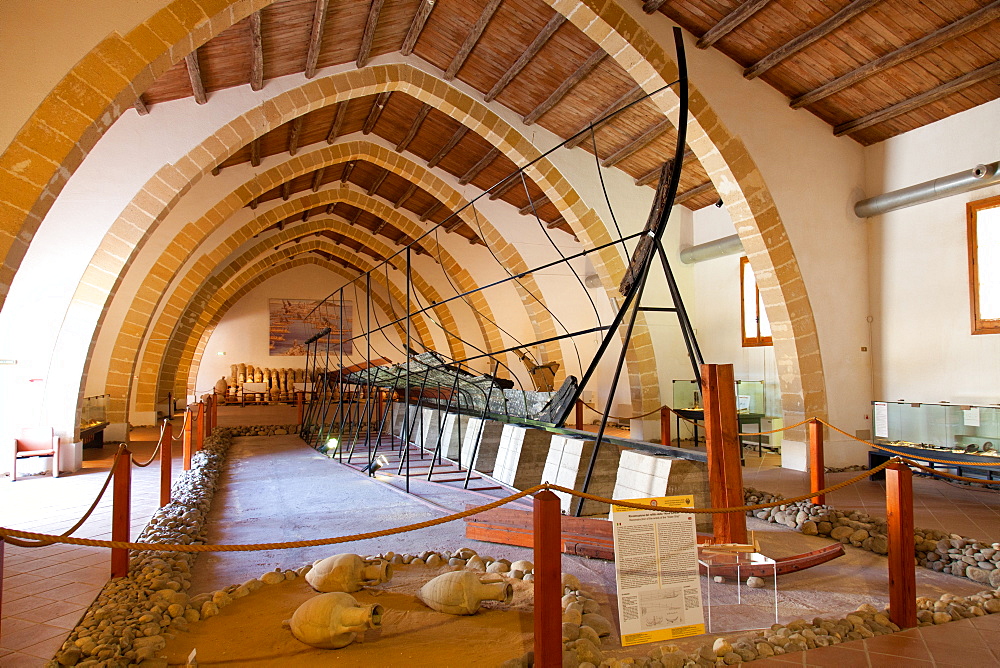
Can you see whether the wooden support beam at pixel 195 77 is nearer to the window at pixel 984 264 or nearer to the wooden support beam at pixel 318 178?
the wooden support beam at pixel 318 178

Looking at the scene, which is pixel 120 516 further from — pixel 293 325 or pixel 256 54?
pixel 293 325

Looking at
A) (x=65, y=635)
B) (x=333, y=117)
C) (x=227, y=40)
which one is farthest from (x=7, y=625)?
(x=333, y=117)

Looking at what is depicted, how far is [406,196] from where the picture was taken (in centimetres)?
1258

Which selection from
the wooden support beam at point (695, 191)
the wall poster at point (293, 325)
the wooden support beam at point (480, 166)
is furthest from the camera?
the wall poster at point (293, 325)

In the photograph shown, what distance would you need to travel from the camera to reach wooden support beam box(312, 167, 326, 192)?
38.4 feet

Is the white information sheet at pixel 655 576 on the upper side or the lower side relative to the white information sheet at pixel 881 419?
lower

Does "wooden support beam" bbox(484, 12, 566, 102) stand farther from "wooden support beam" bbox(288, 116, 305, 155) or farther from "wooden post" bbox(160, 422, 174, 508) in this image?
"wooden post" bbox(160, 422, 174, 508)

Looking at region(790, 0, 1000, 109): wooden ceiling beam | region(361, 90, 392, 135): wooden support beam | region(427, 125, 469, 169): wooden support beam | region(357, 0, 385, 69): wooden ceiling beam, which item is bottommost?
region(790, 0, 1000, 109): wooden ceiling beam

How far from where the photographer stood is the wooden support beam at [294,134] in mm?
8719

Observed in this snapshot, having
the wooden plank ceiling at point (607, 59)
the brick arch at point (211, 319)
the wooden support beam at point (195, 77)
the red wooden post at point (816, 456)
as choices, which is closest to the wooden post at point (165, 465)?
the wooden plank ceiling at point (607, 59)

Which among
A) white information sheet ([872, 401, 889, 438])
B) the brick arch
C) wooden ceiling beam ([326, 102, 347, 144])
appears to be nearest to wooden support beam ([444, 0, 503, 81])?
wooden ceiling beam ([326, 102, 347, 144])

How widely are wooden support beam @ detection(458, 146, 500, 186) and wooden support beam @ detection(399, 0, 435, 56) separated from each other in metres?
2.23

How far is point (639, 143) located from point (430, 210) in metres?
5.62

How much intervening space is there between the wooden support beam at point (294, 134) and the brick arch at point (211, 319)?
4.27 m
